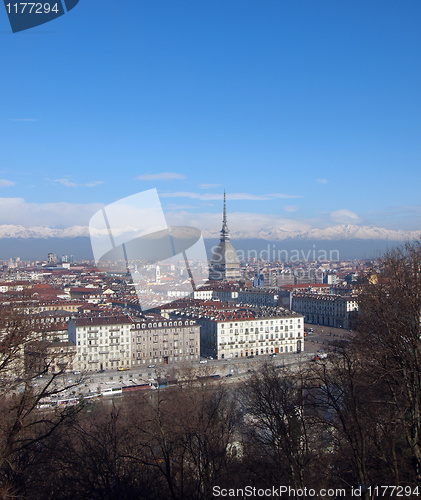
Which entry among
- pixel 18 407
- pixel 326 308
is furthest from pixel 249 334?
pixel 18 407

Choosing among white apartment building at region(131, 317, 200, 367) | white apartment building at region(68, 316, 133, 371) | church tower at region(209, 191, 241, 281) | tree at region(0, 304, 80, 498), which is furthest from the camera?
church tower at region(209, 191, 241, 281)

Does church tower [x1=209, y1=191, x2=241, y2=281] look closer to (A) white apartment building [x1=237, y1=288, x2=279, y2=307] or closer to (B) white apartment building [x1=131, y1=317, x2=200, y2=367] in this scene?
(A) white apartment building [x1=237, y1=288, x2=279, y2=307]

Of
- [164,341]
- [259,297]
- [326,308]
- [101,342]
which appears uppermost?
[101,342]

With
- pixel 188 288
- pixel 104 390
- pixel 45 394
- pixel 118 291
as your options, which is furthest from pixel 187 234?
pixel 45 394

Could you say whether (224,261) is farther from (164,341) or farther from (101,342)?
(101,342)

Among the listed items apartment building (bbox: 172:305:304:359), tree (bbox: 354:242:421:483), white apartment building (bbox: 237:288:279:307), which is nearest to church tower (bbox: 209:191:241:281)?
white apartment building (bbox: 237:288:279:307)

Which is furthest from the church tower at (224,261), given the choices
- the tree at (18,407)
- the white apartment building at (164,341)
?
the tree at (18,407)

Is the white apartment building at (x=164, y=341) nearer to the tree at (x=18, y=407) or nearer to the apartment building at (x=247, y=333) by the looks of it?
the apartment building at (x=247, y=333)
